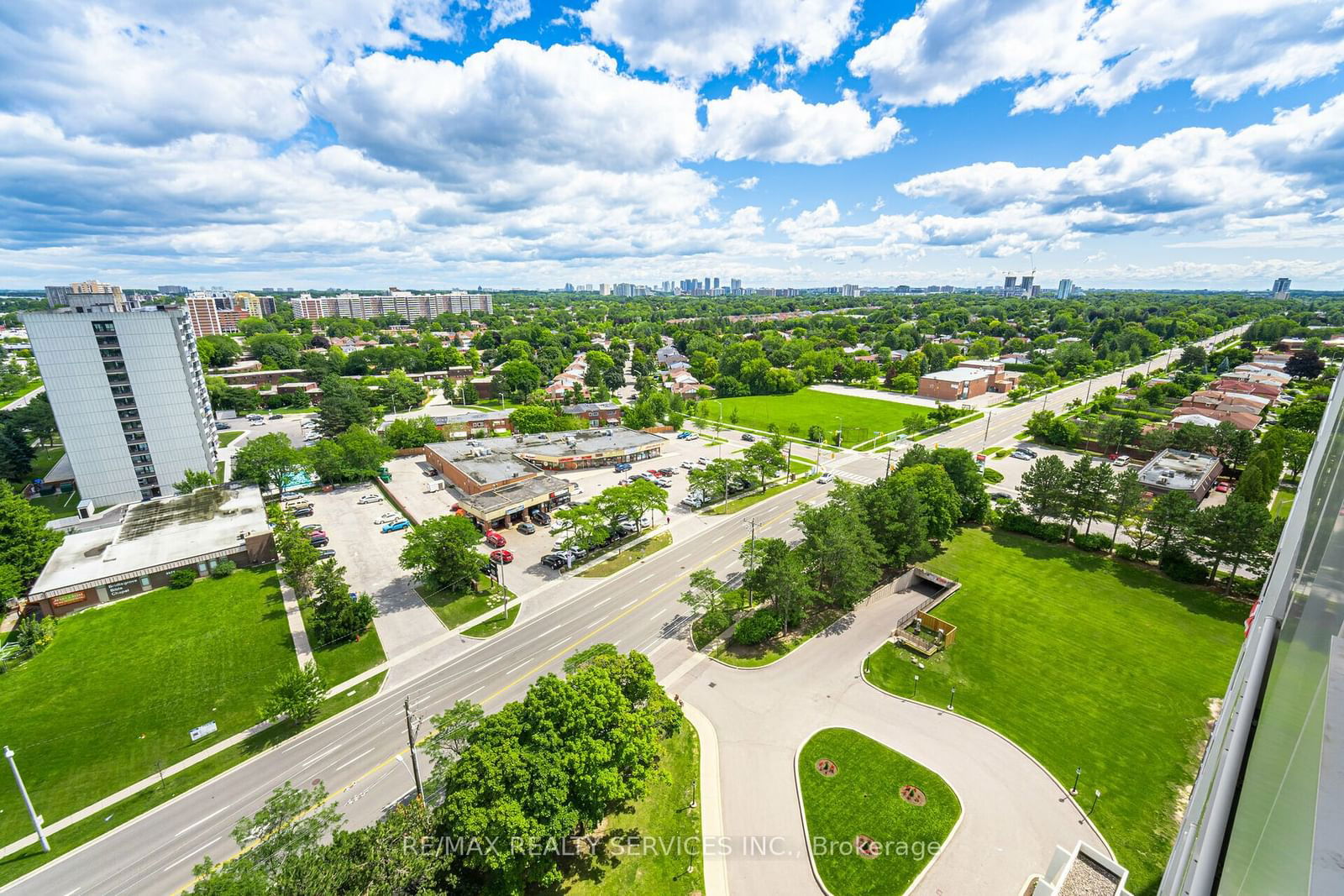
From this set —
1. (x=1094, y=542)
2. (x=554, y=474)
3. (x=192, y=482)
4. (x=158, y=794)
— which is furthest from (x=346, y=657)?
(x=1094, y=542)

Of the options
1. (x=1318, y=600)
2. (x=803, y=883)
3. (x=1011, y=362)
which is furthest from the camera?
(x=1011, y=362)

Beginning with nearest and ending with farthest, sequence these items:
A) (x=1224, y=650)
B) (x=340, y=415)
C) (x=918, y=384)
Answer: (x=1224, y=650) < (x=340, y=415) < (x=918, y=384)

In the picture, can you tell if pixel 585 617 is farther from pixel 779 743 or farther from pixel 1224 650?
pixel 1224 650

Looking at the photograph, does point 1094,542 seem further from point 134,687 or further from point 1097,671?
point 134,687

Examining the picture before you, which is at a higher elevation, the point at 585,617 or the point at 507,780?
the point at 507,780

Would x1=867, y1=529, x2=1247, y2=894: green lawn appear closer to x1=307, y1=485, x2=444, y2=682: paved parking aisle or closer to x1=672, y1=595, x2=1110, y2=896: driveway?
x1=672, y1=595, x2=1110, y2=896: driveway

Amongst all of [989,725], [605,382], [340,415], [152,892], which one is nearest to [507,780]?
[152,892]
